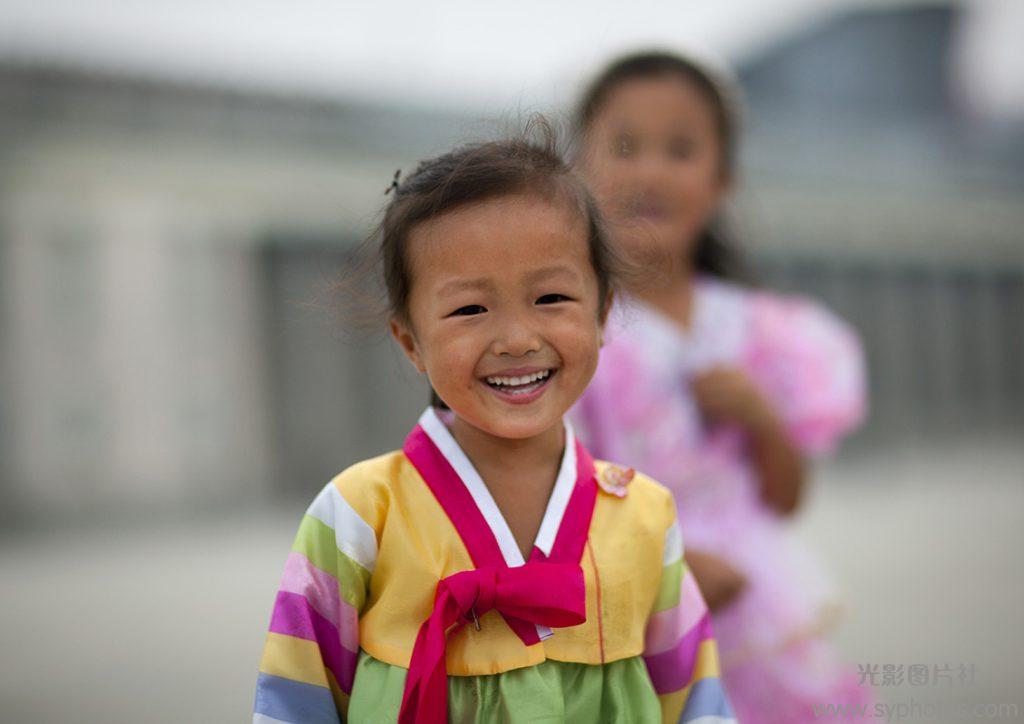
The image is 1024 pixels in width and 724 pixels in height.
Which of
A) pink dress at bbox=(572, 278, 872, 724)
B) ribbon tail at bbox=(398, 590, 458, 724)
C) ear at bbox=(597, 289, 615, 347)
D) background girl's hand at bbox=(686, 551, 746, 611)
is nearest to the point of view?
ribbon tail at bbox=(398, 590, 458, 724)

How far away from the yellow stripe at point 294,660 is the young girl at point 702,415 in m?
0.68

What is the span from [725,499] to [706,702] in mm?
566

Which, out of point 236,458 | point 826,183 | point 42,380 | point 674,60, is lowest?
point 236,458

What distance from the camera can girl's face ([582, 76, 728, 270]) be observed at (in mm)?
1729

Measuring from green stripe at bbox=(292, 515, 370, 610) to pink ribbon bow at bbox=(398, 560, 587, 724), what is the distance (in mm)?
91

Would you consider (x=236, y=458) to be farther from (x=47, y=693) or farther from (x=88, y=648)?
(x=47, y=693)

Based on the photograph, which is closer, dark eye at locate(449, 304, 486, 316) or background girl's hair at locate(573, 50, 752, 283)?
dark eye at locate(449, 304, 486, 316)

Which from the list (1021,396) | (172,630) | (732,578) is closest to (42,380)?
(172,630)

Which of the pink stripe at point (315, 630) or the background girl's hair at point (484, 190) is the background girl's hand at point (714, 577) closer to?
the background girl's hair at point (484, 190)

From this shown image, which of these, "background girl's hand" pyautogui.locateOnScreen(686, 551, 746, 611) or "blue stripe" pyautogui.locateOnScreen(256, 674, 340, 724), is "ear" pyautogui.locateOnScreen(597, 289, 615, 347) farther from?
"blue stripe" pyautogui.locateOnScreen(256, 674, 340, 724)

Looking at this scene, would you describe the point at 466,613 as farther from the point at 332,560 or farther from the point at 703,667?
the point at 703,667

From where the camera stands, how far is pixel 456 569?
114cm

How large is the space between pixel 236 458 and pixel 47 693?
510cm

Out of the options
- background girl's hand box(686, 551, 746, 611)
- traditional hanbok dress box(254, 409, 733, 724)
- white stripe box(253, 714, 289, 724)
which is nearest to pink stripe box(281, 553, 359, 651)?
traditional hanbok dress box(254, 409, 733, 724)
